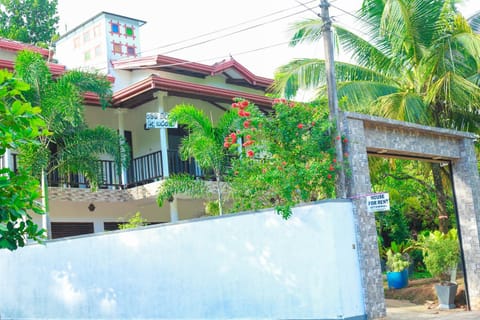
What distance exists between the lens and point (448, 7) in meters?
16.4

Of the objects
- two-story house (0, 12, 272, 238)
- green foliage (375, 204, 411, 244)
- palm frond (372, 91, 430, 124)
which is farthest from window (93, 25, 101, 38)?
palm frond (372, 91, 430, 124)

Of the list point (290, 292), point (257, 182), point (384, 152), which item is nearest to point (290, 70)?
point (384, 152)

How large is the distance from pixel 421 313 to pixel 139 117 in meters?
11.7

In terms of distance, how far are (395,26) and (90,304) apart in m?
9.71

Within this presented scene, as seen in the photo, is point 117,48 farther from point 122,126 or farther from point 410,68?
point 410,68

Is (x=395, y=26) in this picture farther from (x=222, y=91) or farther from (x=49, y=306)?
(x=49, y=306)

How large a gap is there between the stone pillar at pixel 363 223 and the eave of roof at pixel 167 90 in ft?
26.4

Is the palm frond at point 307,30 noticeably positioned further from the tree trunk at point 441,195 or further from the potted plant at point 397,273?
the potted plant at point 397,273

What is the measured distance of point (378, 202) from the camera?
10.6 metres

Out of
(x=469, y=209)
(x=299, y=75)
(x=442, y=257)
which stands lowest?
(x=442, y=257)

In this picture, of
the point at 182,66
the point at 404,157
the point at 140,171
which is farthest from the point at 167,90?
the point at 404,157

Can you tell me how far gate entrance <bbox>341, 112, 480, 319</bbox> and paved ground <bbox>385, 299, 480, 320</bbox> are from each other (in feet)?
2.77

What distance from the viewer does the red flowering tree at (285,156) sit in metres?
10.9

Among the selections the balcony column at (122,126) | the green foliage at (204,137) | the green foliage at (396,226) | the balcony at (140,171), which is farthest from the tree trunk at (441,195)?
the balcony column at (122,126)
